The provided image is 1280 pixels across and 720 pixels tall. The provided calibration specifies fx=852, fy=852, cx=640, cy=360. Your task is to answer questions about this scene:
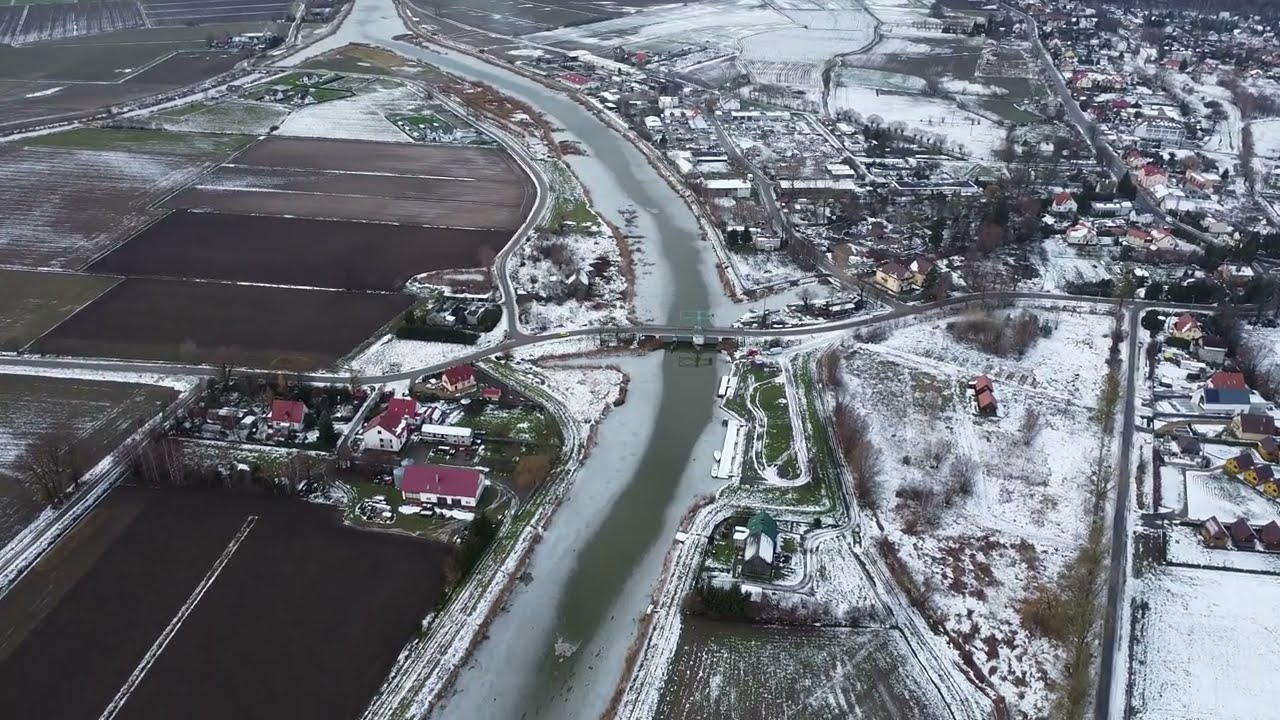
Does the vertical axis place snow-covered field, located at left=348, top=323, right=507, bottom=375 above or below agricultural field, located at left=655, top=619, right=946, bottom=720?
above

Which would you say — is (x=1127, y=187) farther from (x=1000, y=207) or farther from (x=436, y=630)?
(x=436, y=630)

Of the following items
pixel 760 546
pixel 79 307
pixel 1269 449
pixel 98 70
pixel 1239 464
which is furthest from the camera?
pixel 98 70

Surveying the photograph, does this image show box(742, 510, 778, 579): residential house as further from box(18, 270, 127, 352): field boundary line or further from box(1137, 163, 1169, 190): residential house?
box(1137, 163, 1169, 190): residential house

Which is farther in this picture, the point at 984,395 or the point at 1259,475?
the point at 984,395

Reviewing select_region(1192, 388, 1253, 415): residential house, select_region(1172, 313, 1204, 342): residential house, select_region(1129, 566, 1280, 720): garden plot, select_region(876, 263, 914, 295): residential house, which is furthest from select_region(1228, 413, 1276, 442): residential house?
select_region(876, 263, 914, 295): residential house

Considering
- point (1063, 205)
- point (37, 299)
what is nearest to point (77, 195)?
point (37, 299)

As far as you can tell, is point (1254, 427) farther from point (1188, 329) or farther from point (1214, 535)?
point (1188, 329)
